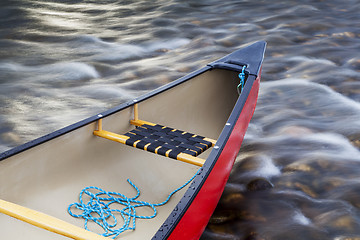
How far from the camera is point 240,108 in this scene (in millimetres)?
3809

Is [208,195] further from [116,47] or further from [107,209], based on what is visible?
[116,47]

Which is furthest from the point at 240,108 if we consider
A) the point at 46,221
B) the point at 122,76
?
the point at 122,76

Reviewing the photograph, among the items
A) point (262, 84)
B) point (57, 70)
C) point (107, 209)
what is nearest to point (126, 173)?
point (107, 209)

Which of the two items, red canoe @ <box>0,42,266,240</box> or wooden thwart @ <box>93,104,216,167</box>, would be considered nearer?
red canoe @ <box>0,42,266,240</box>

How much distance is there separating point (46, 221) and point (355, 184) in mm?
2803

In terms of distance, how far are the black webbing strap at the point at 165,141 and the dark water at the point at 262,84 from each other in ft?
2.04

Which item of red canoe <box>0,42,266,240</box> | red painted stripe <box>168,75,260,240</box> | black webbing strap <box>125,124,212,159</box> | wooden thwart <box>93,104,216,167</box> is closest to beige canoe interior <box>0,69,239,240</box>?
red canoe <box>0,42,266,240</box>

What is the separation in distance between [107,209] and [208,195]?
33.6 inches

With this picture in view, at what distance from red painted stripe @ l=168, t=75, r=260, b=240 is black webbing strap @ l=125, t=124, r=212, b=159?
0.22 m

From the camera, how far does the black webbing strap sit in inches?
138

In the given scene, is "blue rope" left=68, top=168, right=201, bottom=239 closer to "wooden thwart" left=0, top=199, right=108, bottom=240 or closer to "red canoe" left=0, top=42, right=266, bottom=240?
"red canoe" left=0, top=42, right=266, bottom=240

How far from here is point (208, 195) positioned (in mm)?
3203

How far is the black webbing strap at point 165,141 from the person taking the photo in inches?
138

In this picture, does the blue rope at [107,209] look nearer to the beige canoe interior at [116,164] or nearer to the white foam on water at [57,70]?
the beige canoe interior at [116,164]
